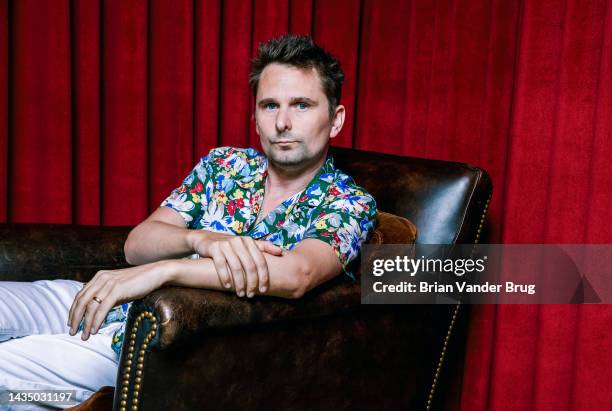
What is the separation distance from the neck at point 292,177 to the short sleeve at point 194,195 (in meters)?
0.18

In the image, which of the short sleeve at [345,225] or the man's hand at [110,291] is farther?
the short sleeve at [345,225]

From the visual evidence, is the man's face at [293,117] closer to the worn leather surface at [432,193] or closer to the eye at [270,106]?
the eye at [270,106]

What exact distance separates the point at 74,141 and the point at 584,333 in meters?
1.94

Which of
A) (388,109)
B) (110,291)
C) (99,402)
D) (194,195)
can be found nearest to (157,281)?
(110,291)

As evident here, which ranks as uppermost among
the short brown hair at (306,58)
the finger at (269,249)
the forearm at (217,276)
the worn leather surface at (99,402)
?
the short brown hair at (306,58)

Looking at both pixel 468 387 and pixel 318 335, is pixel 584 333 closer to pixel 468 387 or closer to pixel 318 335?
pixel 468 387

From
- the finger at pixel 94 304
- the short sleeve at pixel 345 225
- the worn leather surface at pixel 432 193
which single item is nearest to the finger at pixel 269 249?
the short sleeve at pixel 345 225

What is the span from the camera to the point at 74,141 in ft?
7.79

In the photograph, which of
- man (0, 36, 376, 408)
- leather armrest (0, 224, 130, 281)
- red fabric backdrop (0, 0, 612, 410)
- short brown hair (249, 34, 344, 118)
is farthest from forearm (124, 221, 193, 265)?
red fabric backdrop (0, 0, 612, 410)

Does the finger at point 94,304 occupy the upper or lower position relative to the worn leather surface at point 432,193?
lower

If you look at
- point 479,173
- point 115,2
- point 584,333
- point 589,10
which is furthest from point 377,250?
point 115,2

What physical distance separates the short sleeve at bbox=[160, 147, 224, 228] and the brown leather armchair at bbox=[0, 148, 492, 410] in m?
0.33

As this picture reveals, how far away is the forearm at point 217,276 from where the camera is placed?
3.85 ft

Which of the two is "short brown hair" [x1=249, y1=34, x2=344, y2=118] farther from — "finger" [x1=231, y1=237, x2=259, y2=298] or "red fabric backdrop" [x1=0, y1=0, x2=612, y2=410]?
"finger" [x1=231, y1=237, x2=259, y2=298]
